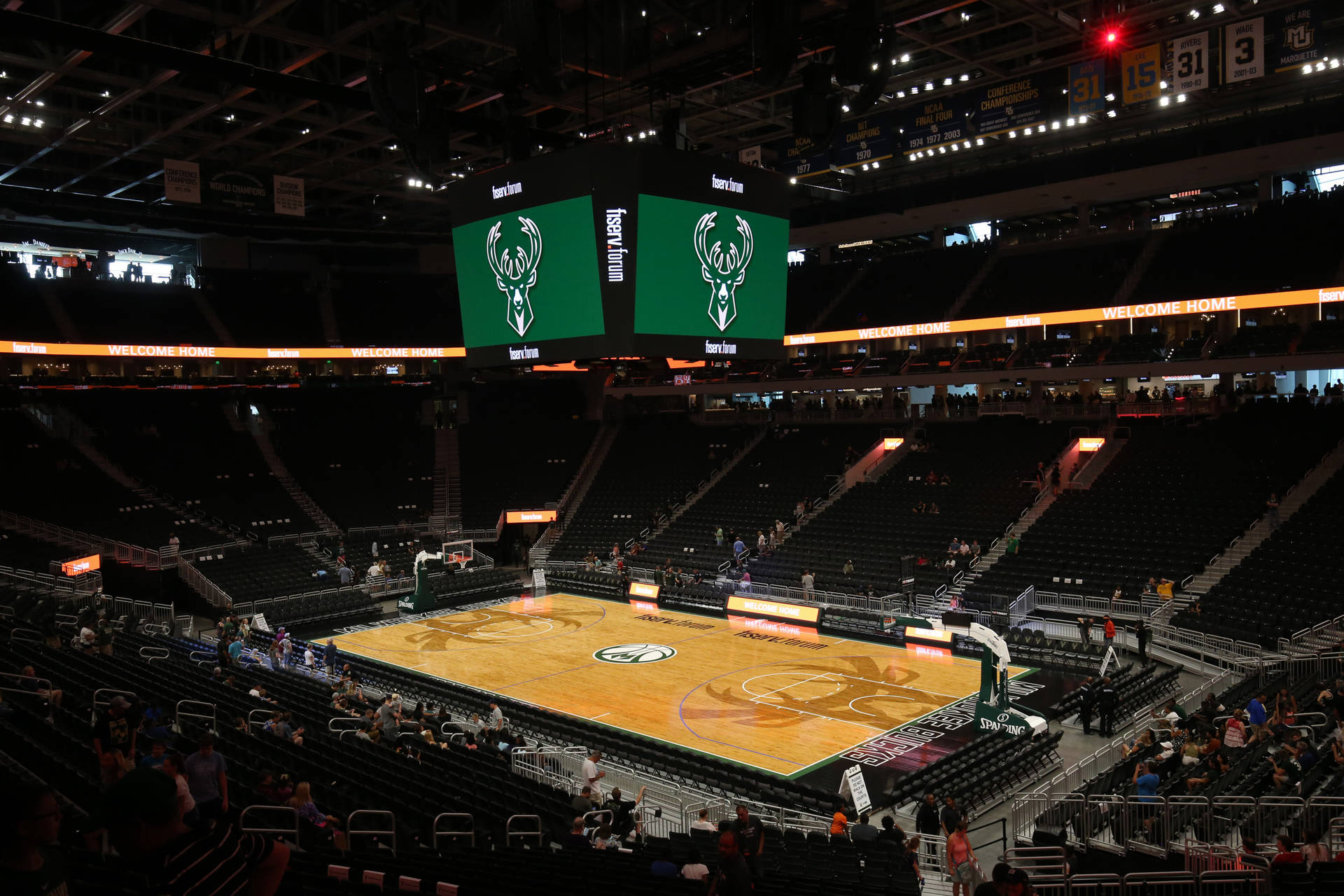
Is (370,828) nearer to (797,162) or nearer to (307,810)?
(307,810)

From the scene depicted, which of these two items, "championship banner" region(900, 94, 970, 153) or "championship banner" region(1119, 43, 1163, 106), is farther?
"championship banner" region(900, 94, 970, 153)

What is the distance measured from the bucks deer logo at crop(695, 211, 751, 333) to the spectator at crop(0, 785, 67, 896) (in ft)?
33.0

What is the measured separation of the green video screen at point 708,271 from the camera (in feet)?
38.8

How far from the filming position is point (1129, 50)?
2264cm

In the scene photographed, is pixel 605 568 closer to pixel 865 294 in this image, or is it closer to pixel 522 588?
pixel 522 588

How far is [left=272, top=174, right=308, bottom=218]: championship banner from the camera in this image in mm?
28188

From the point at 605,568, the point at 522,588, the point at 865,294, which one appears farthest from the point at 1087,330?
the point at 522,588

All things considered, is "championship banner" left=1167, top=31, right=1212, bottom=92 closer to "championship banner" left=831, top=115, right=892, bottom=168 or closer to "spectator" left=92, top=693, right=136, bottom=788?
"championship banner" left=831, top=115, right=892, bottom=168

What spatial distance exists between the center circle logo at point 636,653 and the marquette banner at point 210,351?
1780cm

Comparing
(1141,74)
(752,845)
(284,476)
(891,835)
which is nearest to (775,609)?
(891,835)

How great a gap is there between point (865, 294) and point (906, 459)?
10.8 metres

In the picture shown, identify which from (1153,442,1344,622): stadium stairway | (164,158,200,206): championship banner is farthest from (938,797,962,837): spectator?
(164,158,200,206): championship banner

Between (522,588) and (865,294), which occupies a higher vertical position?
(865,294)

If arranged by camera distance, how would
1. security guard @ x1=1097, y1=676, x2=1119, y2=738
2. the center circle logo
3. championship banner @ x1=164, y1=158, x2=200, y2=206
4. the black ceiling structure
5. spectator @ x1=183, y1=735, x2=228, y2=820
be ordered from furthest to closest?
the center circle logo < championship banner @ x1=164, y1=158, x2=200, y2=206 < security guard @ x1=1097, y1=676, x2=1119, y2=738 < the black ceiling structure < spectator @ x1=183, y1=735, x2=228, y2=820
